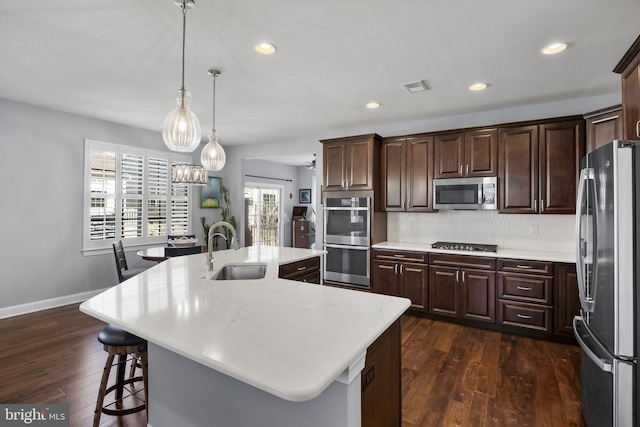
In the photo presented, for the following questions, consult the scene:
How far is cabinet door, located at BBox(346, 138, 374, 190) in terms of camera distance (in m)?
4.30

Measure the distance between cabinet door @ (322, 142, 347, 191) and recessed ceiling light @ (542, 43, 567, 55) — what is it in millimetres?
2515

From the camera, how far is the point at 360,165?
4379mm

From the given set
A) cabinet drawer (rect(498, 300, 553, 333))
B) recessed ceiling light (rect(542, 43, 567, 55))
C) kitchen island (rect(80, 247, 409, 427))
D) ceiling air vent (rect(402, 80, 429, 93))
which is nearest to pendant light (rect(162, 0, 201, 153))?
kitchen island (rect(80, 247, 409, 427))

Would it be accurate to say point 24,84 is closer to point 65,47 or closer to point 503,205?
point 65,47

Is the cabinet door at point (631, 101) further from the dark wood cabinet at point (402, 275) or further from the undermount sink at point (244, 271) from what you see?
the undermount sink at point (244, 271)

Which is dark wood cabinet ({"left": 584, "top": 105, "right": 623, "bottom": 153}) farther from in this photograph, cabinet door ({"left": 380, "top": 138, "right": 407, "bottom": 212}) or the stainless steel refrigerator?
cabinet door ({"left": 380, "top": 138, "right": 407, "bottom": 212})

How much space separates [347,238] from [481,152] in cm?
201

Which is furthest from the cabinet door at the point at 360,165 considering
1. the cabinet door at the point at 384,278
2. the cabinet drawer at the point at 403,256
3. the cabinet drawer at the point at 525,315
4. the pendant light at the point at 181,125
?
the pendant light at the point at 181,125

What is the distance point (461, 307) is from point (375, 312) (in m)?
2.69

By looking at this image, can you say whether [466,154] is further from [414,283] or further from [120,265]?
[120,265]

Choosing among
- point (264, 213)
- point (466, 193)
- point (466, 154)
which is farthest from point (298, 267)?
point (264, 213)

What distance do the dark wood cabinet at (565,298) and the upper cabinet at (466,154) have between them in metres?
1.26

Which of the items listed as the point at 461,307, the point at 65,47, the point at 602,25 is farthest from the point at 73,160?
the point at 602,25

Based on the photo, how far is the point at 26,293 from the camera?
395 centimetres
